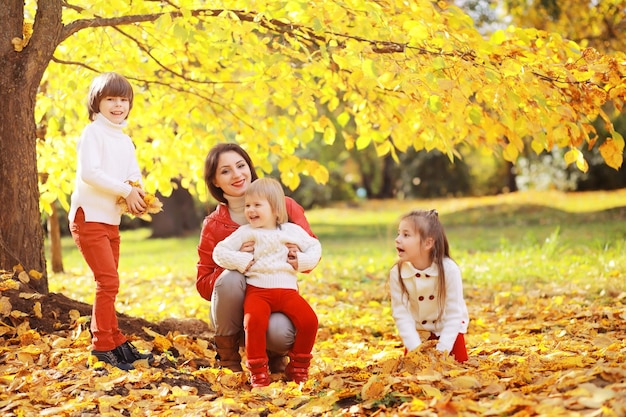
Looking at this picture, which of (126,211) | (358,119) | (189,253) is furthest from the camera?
(189,253)

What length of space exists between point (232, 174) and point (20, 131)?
150 centimetres

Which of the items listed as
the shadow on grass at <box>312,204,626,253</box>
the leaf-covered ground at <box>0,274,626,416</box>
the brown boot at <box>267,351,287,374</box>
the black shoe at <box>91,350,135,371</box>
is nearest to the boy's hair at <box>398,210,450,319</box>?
the leaf-covered ground at <box>0,274,626,416</box>

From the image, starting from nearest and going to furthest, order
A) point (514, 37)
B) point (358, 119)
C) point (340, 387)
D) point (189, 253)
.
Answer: point (340, 387)
point (514, 37)
point (358, 119)
point (189, 253)

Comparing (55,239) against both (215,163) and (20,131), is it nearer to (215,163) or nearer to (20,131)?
(20,131)

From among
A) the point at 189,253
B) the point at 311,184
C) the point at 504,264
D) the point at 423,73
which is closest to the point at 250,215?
the point at 423,73

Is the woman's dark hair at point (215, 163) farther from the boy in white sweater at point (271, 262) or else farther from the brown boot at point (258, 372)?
the brown boot at point (258, 372)

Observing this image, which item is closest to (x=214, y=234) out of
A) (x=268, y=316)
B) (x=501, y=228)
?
(x=268, y=316)

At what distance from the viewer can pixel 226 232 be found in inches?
155

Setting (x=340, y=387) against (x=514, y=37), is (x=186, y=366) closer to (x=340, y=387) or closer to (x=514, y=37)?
(x=340, y=387)

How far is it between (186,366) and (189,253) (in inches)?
323

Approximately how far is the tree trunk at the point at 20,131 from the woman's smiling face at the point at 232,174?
4.31 feet

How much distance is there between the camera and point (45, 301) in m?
4.47

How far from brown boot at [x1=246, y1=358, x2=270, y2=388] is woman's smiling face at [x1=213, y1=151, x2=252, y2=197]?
938 millimetres

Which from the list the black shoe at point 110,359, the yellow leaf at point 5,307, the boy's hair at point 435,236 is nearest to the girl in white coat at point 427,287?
the boy's hair at point 435,236
